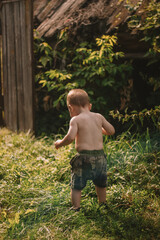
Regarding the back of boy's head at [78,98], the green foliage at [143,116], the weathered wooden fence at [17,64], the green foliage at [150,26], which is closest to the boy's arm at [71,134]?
the back of boy's head at [78,98]

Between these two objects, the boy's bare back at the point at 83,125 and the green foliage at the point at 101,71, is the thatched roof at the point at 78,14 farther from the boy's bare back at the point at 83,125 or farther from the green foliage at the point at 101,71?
the boy's bare back at the point at 83,125

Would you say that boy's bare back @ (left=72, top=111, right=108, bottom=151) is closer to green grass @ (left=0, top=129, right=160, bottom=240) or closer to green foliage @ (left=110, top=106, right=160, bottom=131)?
green grass @ (left=0, top=129, right=160, bottom=240)

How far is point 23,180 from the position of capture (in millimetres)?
3523

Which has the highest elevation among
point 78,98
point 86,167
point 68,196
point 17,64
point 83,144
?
point 17,64

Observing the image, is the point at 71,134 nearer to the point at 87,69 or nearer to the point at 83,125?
the point at 83,125

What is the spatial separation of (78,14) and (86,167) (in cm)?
352

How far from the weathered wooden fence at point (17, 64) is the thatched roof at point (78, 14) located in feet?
1.72

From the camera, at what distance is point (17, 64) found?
17.7 feet

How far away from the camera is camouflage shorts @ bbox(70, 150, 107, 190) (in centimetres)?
278

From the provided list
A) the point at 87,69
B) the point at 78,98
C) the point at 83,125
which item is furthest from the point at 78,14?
the point at 83,125

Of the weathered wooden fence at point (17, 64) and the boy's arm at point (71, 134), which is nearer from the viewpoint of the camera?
the boy's arm at point (71, 134)

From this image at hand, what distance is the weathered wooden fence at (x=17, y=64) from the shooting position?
5.20 metres

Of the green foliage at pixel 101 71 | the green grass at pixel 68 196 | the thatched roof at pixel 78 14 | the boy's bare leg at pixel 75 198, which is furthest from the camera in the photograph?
the thatched roof at pixel 78 14

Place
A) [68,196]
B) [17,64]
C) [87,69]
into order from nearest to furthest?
[68,196]
[87,69]
[17,64]
